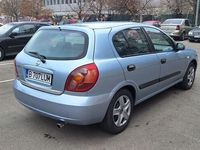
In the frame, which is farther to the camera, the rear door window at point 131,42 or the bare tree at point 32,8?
the bare tree at point 32,8

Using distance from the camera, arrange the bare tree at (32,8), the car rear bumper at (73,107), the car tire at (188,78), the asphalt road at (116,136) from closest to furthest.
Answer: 1. the car rear bumper at (73,107)
2. the asphalt road at (116,136)
3. the car tire at (188,78)
4. the bare tree at (32,8)

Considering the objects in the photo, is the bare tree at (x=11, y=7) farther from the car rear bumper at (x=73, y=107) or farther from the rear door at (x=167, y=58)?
the car rear bumper at (x=73, y=107)

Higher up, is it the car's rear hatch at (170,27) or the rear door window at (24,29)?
the rear door window at (24,29)

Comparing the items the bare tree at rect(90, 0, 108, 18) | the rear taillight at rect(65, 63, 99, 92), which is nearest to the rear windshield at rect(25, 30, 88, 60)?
the rear taillight at rect(65, 63, 99, 92)

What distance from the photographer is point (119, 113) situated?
4125 millimetres

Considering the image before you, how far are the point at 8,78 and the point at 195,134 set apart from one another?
17.1 ft

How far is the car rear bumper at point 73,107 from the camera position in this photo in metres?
3.56

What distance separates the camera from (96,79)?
11.9ft

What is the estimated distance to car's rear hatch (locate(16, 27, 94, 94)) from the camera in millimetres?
3680

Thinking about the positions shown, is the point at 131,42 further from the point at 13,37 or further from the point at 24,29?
the point at 24,29

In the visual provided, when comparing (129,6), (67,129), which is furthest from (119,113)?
(129,6)

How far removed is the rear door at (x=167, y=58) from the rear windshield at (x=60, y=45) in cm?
146

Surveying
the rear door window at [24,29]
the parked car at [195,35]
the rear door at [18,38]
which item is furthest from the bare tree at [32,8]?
the rear door at [18,38]

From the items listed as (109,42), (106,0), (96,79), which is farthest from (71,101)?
(106,0)
